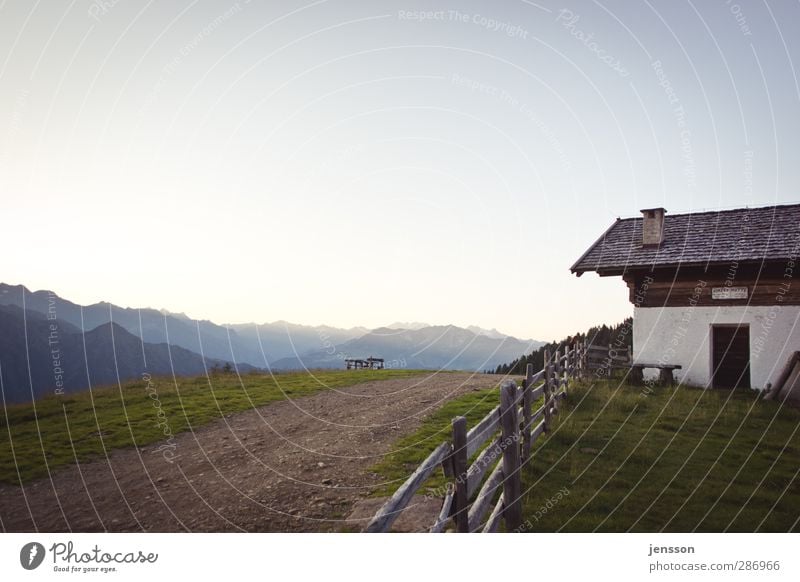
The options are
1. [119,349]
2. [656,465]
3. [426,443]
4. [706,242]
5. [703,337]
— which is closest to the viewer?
[656,465]

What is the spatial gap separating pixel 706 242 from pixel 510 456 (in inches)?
549

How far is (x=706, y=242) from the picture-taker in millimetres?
16312

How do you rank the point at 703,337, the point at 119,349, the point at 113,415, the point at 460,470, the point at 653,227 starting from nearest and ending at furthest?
the point at 460,470, the point at 113,415, the point at 703,337, the point at 653,227, the point at 119,349

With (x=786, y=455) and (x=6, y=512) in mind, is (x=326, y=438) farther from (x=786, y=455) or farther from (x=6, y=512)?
(x=786, y=455)

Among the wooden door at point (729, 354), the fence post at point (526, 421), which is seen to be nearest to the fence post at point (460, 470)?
the fence post at point (526, 421)

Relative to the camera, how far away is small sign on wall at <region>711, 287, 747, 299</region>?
587 inches

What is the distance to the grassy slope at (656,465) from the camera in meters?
5.88

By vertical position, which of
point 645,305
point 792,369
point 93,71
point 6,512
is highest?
point 93,71

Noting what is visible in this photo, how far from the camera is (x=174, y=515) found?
6.14m

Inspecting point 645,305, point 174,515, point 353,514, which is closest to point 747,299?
point 645,305

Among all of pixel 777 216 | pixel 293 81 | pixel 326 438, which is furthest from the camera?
pixel 777 216

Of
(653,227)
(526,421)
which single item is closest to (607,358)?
(653,227)

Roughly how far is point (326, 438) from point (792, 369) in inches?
461

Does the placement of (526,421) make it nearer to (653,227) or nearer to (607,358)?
(653,227)
